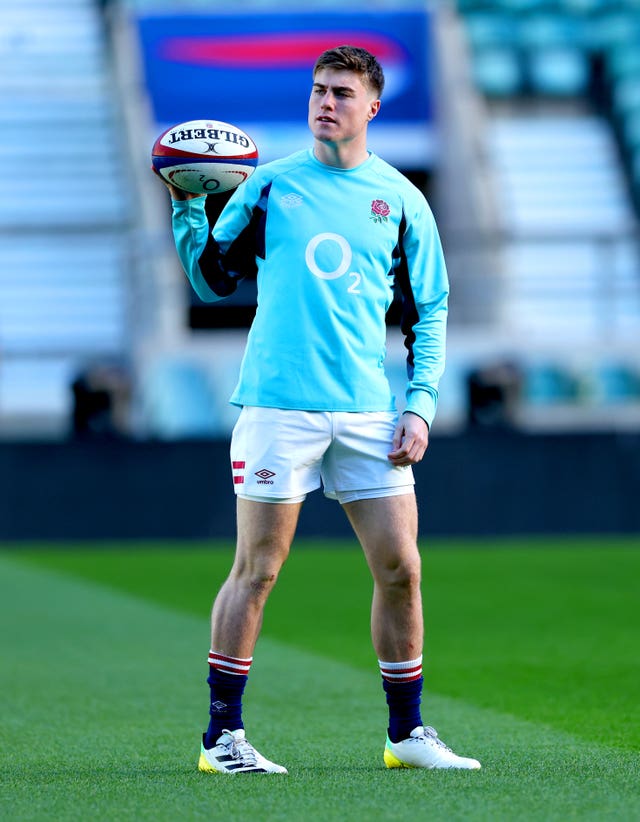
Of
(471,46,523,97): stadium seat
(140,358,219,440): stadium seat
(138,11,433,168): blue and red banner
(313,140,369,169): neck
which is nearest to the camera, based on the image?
(313,140,369,169): neck

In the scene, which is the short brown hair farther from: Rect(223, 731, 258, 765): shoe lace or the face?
Rect(223, 731, 258, 765): shoe lace

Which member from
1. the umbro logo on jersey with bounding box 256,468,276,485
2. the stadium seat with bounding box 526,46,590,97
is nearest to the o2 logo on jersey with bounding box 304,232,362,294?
the umbro logo on jersey with bounding box 256,468,276,485

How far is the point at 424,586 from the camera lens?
33.2 ft

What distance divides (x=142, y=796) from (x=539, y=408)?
33.8ft

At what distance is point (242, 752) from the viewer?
459 centimetres

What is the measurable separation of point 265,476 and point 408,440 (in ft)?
1.31

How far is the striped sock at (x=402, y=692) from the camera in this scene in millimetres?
4727

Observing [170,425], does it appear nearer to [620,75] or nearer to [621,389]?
[621,389]

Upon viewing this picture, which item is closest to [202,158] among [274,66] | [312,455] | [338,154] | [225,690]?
[338,154]

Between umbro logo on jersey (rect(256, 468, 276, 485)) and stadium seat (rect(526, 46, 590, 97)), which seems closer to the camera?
umbro logo on jersey (rect(256, 468, 276, 485))

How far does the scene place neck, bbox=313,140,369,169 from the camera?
4.66 m

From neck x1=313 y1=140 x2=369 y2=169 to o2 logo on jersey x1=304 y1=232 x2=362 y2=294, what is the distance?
215mm

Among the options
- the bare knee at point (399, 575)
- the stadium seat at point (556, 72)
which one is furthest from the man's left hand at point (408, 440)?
the stadium seat at point (556, 72)

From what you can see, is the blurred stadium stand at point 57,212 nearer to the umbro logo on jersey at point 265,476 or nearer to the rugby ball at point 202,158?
the rugby ball at point 202,158
